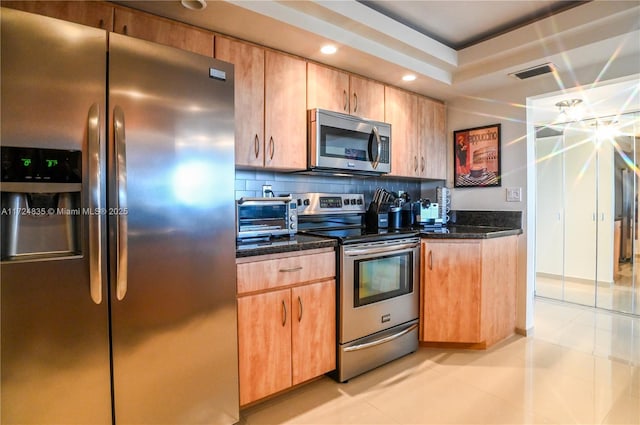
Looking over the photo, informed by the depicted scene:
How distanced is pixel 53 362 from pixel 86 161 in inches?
29.1

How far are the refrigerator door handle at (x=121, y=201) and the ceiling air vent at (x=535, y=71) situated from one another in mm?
2781

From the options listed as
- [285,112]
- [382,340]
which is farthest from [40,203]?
[382,340]

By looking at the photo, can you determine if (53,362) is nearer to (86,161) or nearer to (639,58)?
(86,161)

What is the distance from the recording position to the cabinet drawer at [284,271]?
Answer: 170 cm

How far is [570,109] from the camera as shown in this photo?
132 inches

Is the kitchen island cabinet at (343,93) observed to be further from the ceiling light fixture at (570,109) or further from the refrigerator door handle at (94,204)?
the ceiling light fixture at (570,109)

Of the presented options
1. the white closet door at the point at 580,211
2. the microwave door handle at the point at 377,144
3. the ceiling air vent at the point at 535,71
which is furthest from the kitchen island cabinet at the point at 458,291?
the white closet door at the point at 580,211

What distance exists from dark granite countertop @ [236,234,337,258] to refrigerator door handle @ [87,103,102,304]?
595mm

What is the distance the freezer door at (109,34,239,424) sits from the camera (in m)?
1.29

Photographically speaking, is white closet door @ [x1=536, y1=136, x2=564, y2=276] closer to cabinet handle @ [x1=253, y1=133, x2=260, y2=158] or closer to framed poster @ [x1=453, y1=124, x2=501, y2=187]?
framed poster @ [x1=453, y1=124, x2=501, y2=187]

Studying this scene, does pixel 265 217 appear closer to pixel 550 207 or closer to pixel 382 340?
pixel 382 340

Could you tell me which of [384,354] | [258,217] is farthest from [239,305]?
[384,354]

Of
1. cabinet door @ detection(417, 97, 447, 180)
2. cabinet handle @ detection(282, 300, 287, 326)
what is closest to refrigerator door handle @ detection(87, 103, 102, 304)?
cabinet handle @ detection(282, 300, 287, 326)

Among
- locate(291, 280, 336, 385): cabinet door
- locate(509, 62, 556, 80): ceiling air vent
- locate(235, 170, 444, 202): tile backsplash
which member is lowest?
locate(291, 280, 336, 385): cabinet door
